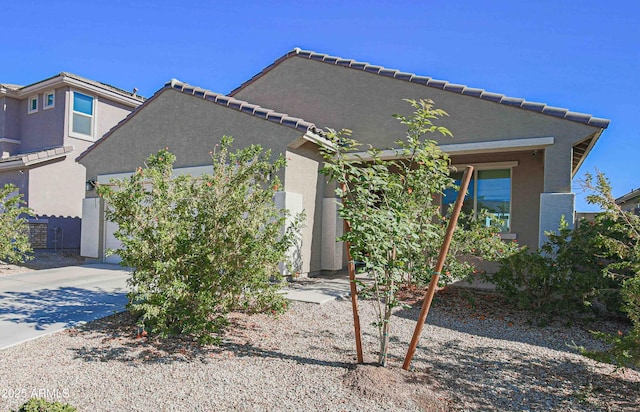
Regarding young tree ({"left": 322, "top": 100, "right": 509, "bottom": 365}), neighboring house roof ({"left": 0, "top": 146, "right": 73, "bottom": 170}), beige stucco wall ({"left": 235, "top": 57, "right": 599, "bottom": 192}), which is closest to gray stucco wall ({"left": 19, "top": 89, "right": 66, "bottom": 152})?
neighboring house roof ({"left": 0, "top": 146, "right": 73, "bottom": 170})

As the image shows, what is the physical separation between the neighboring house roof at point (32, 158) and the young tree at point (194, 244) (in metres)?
12.8

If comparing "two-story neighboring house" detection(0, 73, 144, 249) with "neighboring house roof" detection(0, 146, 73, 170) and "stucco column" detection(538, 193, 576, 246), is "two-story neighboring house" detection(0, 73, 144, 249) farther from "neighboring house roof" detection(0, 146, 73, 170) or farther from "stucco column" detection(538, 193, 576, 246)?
"stucco column" detection(538, 193, 576, 246)

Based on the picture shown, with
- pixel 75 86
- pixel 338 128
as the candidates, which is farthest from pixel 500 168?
pixel 75 86

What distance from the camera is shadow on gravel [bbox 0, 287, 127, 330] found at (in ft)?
19.8

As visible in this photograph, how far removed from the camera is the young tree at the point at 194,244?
5.12m

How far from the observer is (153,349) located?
4.94m

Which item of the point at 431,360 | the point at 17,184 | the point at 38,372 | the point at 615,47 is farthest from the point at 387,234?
the point at 17,184

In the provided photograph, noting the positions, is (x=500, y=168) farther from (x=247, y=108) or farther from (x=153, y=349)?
(x=153, y=349)

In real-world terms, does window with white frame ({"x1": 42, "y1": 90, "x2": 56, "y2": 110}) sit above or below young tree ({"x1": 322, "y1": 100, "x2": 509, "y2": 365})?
above

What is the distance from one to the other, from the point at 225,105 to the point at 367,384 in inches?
333

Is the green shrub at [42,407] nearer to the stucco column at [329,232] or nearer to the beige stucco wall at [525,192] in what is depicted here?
the stucco column at [329,232]

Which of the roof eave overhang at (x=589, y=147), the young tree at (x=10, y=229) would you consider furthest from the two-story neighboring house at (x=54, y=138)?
the roof eave overhang at (x=589, y=147)

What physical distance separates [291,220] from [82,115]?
1380 centimetres

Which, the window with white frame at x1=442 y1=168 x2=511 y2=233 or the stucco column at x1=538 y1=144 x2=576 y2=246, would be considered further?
the window with white frame at x1=442 y1=168 x2=511 y2=233
